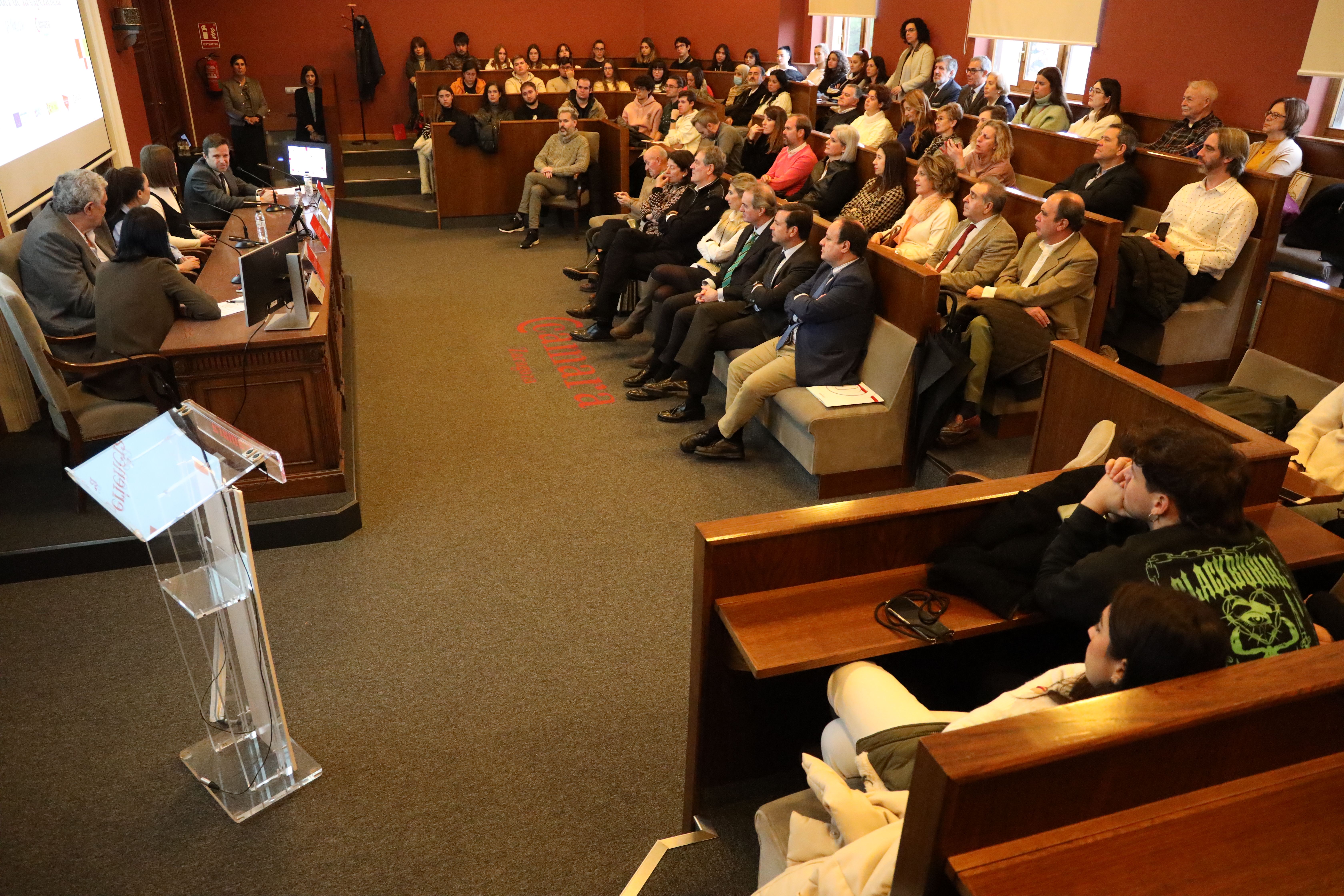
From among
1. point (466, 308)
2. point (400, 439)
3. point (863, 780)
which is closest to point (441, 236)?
point (466, 308)

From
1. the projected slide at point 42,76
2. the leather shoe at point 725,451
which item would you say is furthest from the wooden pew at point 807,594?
the projected slide at point 42,76

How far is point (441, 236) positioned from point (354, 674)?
5881mm

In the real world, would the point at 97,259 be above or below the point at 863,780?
above

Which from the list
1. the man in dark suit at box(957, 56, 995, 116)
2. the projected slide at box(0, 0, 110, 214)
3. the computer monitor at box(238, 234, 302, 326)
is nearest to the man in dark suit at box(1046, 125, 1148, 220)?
the man in dark suit at box(957, 56, 995, 116)

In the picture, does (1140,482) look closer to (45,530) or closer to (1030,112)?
(45,530)

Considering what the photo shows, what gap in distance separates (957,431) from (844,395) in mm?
547

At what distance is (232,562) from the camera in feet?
7.09

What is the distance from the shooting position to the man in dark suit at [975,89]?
7.78 m

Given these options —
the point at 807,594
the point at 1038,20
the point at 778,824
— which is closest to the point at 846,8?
the point at 1038,20

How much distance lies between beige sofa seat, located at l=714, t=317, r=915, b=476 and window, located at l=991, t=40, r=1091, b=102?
5.12 meters

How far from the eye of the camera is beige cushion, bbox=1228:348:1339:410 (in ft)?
10.8

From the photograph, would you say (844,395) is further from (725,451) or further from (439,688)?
(439,688)

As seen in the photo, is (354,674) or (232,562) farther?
(354,674)

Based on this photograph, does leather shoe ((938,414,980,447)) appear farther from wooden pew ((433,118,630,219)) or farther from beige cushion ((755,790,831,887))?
wooden pew ((433,118,630,219))
